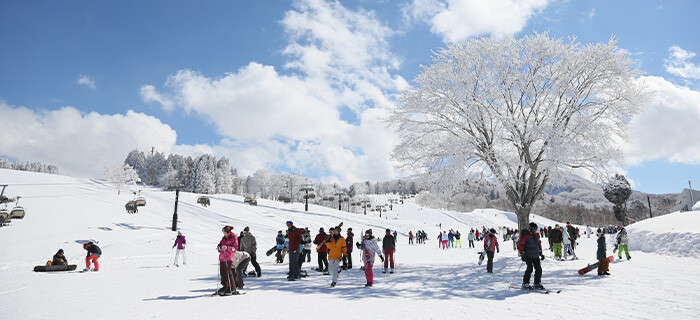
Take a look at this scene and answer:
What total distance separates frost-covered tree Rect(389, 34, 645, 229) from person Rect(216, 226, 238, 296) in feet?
33.9

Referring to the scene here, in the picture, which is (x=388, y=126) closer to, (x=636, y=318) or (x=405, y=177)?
(x=405, y=177)

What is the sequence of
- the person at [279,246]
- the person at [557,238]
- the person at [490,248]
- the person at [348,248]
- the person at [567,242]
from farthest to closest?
the person at [279,246]
the person at [567,242]
the person at [557,238]
the person at [348,248]
the person at [490,248]

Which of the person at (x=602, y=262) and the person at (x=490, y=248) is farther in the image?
the person at (x=490, y=248)

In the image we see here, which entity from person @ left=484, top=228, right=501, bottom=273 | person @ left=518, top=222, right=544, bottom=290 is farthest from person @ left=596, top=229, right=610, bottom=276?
person @ left=518, top=222, right=544, bottom=290

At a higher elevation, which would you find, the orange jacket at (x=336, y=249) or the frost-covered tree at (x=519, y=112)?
the frost-covered tree at (x=519, y=112)

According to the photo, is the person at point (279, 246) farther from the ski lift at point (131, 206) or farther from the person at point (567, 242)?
the ski lift at point (131, 206)

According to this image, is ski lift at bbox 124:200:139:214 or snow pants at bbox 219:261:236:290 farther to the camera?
ski lift at bbox 124:200:139:214

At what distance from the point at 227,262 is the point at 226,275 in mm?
339

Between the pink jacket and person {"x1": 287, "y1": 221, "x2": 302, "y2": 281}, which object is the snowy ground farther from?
the pink jacket

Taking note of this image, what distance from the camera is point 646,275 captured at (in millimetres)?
10781

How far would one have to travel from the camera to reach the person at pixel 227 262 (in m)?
8.27

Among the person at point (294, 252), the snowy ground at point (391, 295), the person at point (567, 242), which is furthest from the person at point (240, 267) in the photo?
the person at point (567, 242)

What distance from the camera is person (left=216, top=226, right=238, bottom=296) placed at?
8.27 m

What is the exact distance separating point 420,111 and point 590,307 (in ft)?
37.8
